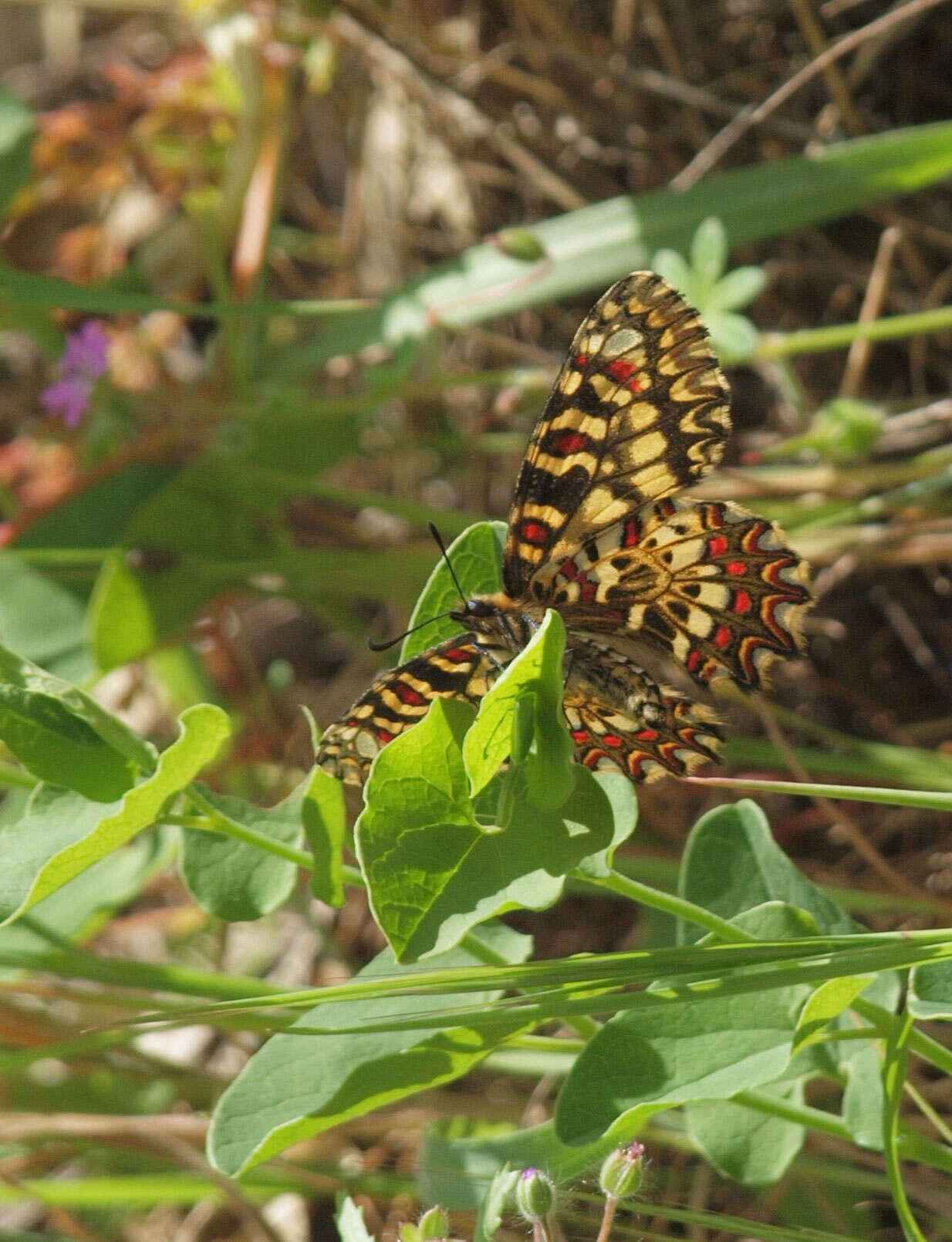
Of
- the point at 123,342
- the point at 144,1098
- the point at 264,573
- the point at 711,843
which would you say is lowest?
the point at 144,1098

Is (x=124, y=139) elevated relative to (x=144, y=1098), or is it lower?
elevated

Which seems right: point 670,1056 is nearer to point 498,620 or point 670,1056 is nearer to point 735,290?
point 498,620

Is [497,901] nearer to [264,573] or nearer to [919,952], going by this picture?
[919,952]

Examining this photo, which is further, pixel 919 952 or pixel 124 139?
pixel 124 139

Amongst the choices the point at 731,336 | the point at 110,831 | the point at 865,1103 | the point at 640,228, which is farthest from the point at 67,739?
the point at 640,228

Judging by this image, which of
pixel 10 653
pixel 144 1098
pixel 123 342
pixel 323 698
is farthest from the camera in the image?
pixel 123 342

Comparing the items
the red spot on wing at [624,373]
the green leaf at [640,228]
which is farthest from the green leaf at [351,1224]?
the green leaf at [640,228]

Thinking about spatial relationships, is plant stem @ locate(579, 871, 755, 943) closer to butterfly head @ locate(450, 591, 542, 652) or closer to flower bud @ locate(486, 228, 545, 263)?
butterfly head @ locate(450, 591, 542, 652)

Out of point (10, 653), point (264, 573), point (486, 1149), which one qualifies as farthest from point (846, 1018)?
point (264, 573)
